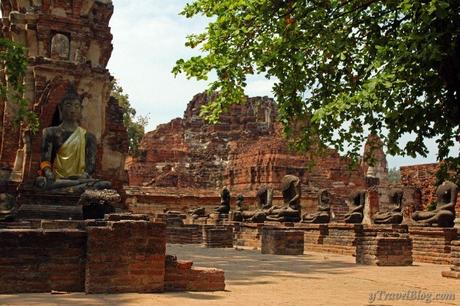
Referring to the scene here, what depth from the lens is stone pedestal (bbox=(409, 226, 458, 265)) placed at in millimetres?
12094

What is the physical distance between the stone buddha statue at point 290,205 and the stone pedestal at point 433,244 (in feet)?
16.6

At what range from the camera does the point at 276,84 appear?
22.7 ft

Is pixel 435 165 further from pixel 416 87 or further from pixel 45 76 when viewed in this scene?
pixel 416 87

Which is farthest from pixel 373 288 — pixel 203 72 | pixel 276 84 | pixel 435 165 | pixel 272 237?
pixel 435 165

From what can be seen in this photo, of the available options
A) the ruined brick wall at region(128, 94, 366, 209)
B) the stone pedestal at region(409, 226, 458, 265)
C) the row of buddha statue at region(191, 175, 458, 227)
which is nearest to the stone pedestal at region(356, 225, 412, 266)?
the stone pedestal at region(409, 226, 458, 265)

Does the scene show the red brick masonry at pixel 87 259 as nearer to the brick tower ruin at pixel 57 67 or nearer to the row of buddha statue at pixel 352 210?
the brick tower ruin at pixel 57 67

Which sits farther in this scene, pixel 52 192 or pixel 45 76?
pixel 45 76

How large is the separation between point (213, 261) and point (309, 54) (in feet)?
18.8

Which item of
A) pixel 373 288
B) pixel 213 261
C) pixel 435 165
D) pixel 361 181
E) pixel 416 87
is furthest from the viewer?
pixel 361 181

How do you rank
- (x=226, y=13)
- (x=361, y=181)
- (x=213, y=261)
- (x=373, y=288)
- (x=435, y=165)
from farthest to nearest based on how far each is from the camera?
(x=361, y=181) → (x=435, y=165) → (x=213, y=261) → (x=373, y=288) → (x=226, y=13)

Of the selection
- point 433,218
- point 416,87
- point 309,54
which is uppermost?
point 309,54

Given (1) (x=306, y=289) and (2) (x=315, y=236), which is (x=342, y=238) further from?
(1) (x=306, y=289)

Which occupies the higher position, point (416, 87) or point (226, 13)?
point (226, 13)

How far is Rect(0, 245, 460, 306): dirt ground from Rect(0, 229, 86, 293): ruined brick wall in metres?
0.25
